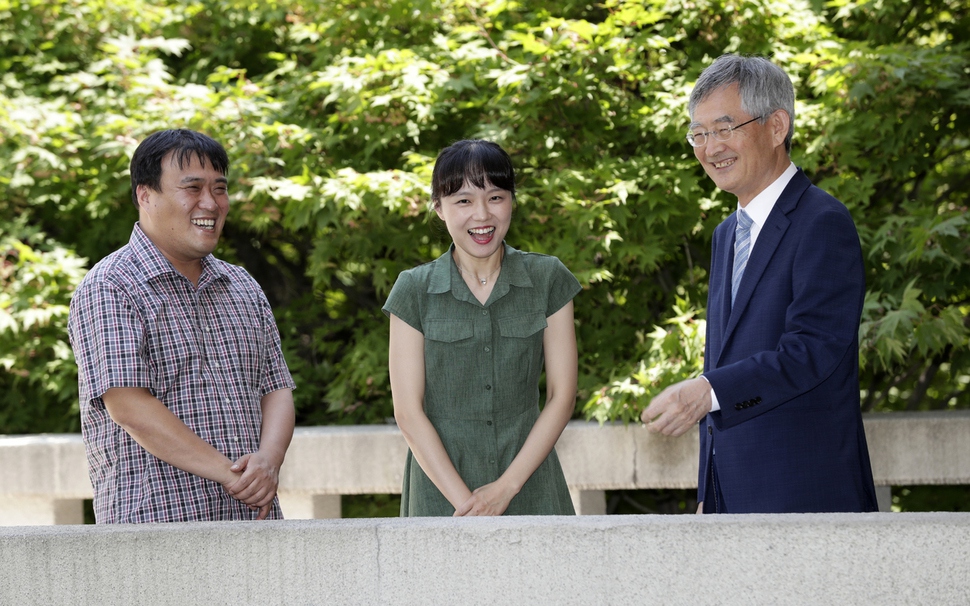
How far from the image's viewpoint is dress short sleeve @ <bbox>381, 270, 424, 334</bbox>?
2734 mm

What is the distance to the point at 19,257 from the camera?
5.75 metres

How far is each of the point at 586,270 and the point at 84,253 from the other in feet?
11.8

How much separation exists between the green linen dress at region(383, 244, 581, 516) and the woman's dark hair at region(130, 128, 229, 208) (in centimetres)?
66

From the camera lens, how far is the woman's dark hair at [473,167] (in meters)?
2.68

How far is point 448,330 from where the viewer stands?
2725mm

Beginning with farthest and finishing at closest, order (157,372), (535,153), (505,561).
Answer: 1. (535,153)
2. (157,372)
3. (505,561)

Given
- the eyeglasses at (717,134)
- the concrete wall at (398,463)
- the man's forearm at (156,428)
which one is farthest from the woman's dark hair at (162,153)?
the concrete wall at (398,463)

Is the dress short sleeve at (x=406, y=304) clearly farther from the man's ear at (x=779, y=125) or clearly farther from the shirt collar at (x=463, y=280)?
the man's ear at (x=779, y=125)

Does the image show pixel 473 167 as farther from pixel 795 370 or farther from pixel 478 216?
pixel 795 370

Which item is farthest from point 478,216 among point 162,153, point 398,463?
point 398,463

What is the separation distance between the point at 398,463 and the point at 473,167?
2.53 metres

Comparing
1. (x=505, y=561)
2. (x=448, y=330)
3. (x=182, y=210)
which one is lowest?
(x=505, y=561)

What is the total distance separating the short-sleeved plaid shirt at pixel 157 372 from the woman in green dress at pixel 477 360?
0.47 m

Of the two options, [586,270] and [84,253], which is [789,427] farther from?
[84,253]
